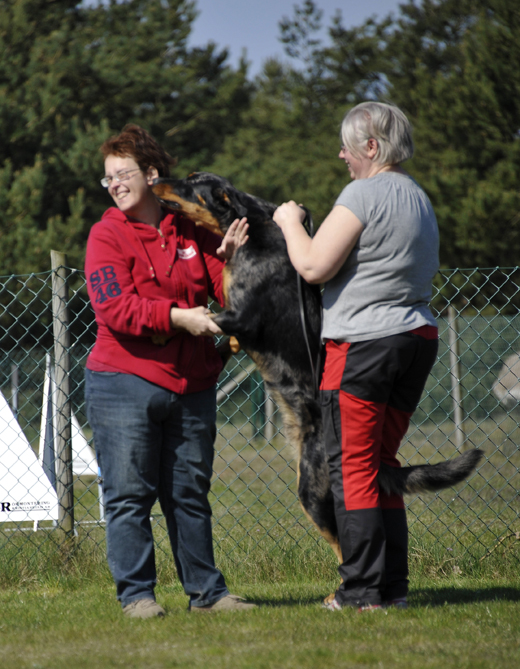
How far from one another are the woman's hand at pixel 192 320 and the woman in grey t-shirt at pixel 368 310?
17.0 inches

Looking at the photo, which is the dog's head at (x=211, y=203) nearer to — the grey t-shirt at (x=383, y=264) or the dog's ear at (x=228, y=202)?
the dog's ear at (x=228, y=202)

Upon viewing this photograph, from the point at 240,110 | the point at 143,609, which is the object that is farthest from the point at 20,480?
the point at 240,110

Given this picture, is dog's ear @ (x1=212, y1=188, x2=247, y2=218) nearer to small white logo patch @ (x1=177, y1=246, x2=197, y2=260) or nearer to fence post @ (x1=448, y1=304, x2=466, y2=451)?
small white logo patch @ (x1=177, y1=246, x2=197, y2=260)

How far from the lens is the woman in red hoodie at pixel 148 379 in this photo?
2926mm

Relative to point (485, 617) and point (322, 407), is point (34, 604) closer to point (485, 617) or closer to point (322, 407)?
point (322, 407)

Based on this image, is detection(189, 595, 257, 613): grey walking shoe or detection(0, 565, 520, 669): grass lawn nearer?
detection(0, 565, 520, 669): grass lawn

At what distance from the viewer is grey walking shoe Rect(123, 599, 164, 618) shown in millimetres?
2959

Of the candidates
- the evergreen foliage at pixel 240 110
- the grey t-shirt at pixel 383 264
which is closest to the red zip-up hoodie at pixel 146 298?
the grey t-shirt at pixel 383 264

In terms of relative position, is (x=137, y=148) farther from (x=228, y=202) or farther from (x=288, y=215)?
(x=288, y=215)

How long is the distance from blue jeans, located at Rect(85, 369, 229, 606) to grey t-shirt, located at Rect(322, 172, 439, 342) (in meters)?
0.76

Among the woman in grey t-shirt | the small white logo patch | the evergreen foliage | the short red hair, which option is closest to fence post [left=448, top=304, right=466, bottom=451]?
the woman in grey t-shirt

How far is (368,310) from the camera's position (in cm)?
283

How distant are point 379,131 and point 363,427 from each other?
1.18 m

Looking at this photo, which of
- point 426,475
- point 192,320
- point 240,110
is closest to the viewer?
point 192,320
